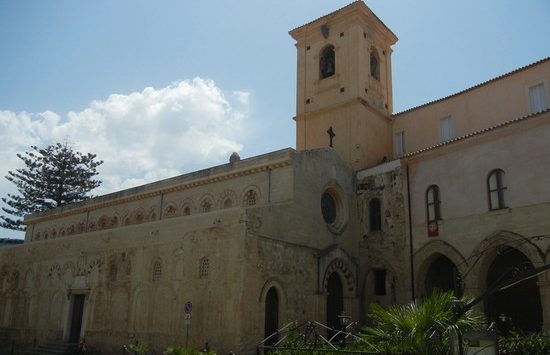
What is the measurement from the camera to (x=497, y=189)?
21.2 meters

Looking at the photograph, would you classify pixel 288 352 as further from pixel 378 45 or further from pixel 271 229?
pixel 378 45

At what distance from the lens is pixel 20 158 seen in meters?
51.4

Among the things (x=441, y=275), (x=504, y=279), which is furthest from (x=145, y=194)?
(x=504, y=279)

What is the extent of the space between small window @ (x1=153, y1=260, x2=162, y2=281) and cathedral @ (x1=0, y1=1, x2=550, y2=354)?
13 cm

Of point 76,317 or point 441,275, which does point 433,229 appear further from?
point 76,317

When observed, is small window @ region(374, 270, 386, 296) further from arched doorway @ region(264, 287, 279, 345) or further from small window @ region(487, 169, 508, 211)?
small window @ region(487, 169, 508, 211)

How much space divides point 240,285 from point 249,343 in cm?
213

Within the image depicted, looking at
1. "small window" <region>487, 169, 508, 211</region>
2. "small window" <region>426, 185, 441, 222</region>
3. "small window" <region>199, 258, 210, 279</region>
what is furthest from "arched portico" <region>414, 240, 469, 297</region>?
"small window" <region>199, 258, 210, 279</region>

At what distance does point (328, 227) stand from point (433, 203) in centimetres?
486

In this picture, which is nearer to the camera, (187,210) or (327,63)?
(187,210)

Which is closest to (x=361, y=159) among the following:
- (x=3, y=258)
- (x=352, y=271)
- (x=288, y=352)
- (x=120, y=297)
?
(x=352, y=271)

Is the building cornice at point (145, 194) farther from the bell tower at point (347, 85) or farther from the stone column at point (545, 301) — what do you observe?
the stone column at point (545, 301)

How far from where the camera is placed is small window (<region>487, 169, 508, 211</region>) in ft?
68.8

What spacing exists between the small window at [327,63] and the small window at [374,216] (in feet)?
29.7
